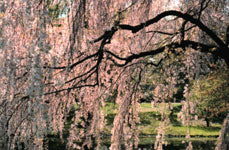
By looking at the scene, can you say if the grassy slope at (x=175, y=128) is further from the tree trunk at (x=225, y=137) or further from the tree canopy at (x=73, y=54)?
the tree trunk at (x=225, y=137)

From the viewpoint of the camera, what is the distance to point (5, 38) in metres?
2.42

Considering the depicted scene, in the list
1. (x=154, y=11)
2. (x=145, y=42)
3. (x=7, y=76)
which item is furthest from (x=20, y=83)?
(x=154, y=11)

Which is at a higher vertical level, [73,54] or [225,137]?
[73,54]

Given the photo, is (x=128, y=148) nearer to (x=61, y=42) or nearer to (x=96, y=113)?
(x=96, y=113)

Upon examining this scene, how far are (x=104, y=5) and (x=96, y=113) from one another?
1679 millimetres

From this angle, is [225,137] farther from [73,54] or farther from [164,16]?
[73,54]

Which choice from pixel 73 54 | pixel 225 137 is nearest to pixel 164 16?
pixel 73 54

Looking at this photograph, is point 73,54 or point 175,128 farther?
point 175,128

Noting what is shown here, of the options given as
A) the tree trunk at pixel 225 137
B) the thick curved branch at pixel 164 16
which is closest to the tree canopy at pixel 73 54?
the thick curved branch at pixel 164 16

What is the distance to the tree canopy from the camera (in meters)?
2.24

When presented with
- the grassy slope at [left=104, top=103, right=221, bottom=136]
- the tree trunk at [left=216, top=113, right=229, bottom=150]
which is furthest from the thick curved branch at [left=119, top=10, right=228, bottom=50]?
the grassy slope at [left=104, top=103, right=221, bottom=136]

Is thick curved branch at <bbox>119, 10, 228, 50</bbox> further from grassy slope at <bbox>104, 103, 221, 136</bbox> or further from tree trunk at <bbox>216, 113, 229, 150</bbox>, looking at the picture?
grassy slope at <bbox>104, 103, 221, 136</bbox>

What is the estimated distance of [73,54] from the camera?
2.68 metres

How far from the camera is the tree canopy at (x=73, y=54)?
2242mm
